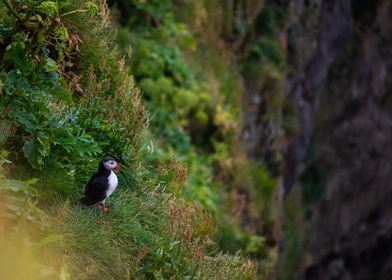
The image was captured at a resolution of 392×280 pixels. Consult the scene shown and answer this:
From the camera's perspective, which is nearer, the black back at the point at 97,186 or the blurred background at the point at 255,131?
the black back at the point at 97,186

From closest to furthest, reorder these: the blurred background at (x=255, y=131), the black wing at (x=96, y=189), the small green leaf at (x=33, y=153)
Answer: the small green leaf at (x=33, y=153) < the black wing at (x=96, y=189) < the blurred background at (x=255, y=131)

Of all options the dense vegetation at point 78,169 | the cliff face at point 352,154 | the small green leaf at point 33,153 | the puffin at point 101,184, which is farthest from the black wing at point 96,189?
the cliff face at point 352,154

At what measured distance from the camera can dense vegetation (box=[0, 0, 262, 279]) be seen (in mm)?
5160

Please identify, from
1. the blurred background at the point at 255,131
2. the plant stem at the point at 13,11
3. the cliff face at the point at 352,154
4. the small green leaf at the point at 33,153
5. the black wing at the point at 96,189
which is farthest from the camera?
the cliff face at the point at 352,154

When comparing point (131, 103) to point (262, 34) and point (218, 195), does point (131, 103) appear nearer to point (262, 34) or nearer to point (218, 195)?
point (218, 195)

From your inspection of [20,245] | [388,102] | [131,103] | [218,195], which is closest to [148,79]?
[218,195]

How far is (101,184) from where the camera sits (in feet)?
18.9

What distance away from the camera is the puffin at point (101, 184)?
227 inches

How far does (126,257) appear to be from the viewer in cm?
585

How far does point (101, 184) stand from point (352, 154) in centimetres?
2143

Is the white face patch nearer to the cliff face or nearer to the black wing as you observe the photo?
the black wing

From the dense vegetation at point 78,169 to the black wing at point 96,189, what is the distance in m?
0.10

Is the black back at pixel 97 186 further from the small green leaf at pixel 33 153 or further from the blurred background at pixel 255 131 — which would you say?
the small green leaf at pixel 33 153

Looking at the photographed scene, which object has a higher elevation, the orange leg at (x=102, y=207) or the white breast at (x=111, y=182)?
the white breast at (x=111, y=182)
